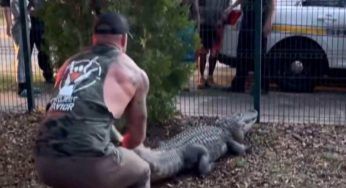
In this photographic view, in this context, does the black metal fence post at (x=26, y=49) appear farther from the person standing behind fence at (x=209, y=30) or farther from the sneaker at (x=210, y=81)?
the sneaker at (x=210, y=81)

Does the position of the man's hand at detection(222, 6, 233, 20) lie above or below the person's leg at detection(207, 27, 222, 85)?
above

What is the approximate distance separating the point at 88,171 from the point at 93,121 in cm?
28

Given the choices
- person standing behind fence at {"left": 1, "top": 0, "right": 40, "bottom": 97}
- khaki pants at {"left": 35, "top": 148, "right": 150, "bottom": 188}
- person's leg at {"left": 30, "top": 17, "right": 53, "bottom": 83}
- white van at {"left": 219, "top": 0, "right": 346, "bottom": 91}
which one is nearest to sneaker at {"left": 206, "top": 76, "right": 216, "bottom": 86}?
white van at {"left": 219, "top": 0, "right": 346, "bottom": 91}

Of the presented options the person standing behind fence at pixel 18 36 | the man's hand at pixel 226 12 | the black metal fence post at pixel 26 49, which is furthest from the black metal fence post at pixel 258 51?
the person standing behind fence at pixel 18 36

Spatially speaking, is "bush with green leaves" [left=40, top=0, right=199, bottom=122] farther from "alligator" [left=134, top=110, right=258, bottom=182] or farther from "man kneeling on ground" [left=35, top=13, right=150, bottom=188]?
"man kneeling on ground" [left=35, top=13, right=150, bottom=188]

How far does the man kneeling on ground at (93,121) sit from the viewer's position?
4586 millimetres

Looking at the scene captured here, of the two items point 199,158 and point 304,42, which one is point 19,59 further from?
point 304,42

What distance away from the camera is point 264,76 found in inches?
382

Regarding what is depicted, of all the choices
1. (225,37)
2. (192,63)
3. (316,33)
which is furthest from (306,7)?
(192,63)

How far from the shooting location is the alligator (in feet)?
23.1

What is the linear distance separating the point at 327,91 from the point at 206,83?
1.52 m

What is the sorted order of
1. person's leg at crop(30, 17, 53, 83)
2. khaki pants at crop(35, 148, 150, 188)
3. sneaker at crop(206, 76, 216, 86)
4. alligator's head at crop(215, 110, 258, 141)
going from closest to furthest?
khaki pants at crop(35, 148, 150, 188) < alligator's head at crop(215, 110, 258, 141) < person's leg at crop(30, 17, 53, 83) < sneaker at crop(206, 76, 216, 86)

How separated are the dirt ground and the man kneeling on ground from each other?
7.90 ft

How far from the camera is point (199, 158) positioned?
7.48 meters
